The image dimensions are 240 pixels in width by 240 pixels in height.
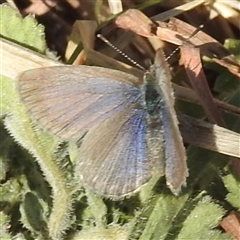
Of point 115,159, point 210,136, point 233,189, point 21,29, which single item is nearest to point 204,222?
point 233,189

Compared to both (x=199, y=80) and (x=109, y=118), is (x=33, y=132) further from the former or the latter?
(x=199, y=80)

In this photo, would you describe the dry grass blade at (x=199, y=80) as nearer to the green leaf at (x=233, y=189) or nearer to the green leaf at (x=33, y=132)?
the green leaf at (x=233, y=189)

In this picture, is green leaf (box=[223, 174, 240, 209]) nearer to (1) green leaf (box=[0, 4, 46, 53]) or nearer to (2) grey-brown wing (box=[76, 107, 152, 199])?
(2) grey-brown wing (box=[76, 107, 152, 199])

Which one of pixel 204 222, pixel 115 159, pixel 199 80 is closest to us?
pixel 115 159

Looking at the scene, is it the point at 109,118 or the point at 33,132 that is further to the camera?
the point at 33,132

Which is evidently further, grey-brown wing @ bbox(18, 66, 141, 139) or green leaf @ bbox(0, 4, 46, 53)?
green leaf @ bbox(0, 4, 46, 53)

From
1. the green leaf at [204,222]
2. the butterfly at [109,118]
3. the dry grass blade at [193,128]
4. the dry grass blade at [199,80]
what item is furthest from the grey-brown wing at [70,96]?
the green leaf at [204,222]

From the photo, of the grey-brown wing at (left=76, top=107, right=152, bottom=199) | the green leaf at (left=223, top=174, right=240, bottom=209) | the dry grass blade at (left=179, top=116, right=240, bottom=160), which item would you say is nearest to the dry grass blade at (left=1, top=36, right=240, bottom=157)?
the dry grass blade at (left=179, top=116, right=240, bottom=160)

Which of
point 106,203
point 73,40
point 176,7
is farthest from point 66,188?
point 176,7
